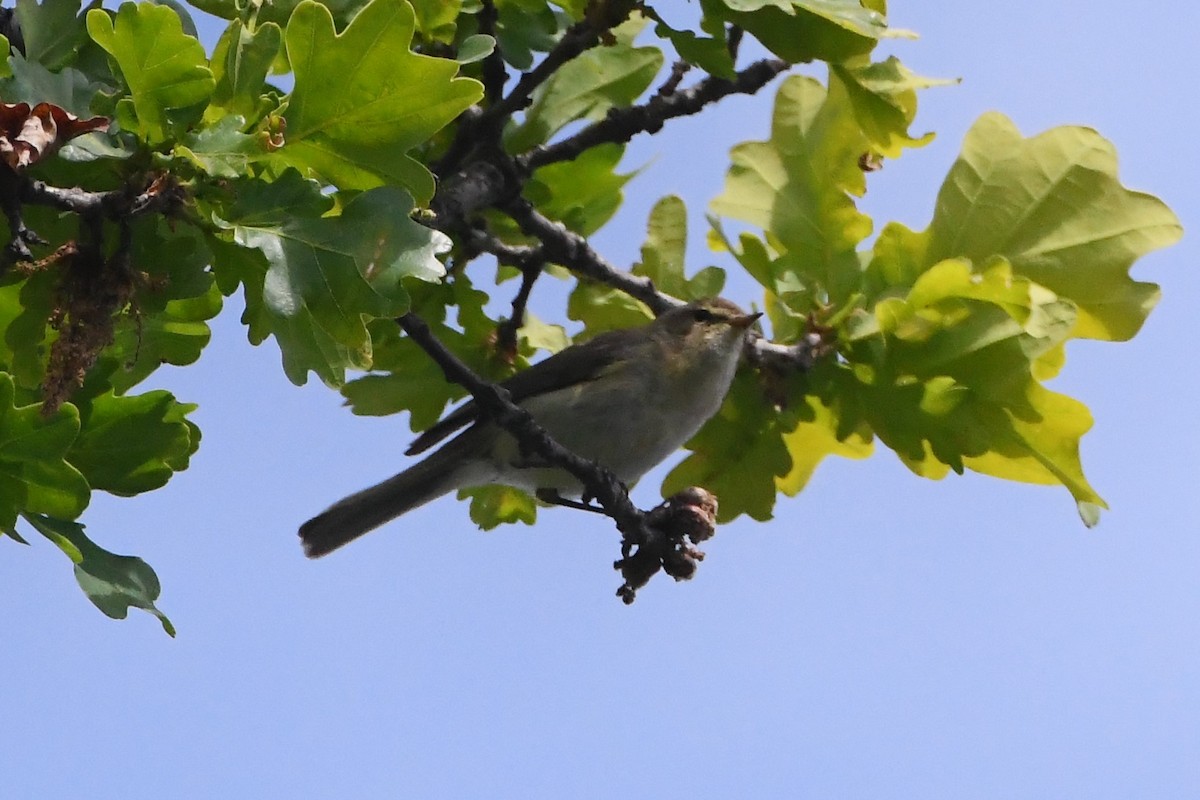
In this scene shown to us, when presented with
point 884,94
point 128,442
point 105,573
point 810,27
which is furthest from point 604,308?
point 105,573

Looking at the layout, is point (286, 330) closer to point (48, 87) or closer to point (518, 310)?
point (48, 87)

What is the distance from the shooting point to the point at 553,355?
13.8ft

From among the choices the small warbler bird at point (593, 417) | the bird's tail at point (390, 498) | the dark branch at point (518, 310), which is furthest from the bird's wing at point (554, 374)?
the bird's tail at point (390, 498)

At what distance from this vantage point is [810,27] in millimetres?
2918

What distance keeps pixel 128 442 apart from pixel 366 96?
2.73 feet

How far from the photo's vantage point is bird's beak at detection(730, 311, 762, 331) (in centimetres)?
398

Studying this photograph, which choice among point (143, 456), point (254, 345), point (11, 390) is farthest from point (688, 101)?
point (11, 390)

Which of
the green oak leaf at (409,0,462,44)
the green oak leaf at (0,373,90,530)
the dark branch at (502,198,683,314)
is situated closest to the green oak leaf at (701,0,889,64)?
the green oak leaf at (409,0,462,44)

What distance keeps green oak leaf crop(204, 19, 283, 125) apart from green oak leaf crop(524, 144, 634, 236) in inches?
63.5

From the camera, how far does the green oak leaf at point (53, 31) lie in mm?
2402

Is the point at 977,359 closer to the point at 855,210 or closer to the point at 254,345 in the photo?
the point at 855,210

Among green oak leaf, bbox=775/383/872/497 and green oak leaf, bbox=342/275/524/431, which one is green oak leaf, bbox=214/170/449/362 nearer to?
green oak leaf, bbox=342/275/524/431

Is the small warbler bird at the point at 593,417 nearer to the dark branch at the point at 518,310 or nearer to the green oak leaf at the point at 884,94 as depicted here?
the dark branch at the point at 518,310

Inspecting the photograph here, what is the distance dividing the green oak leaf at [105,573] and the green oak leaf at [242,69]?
81 cm
